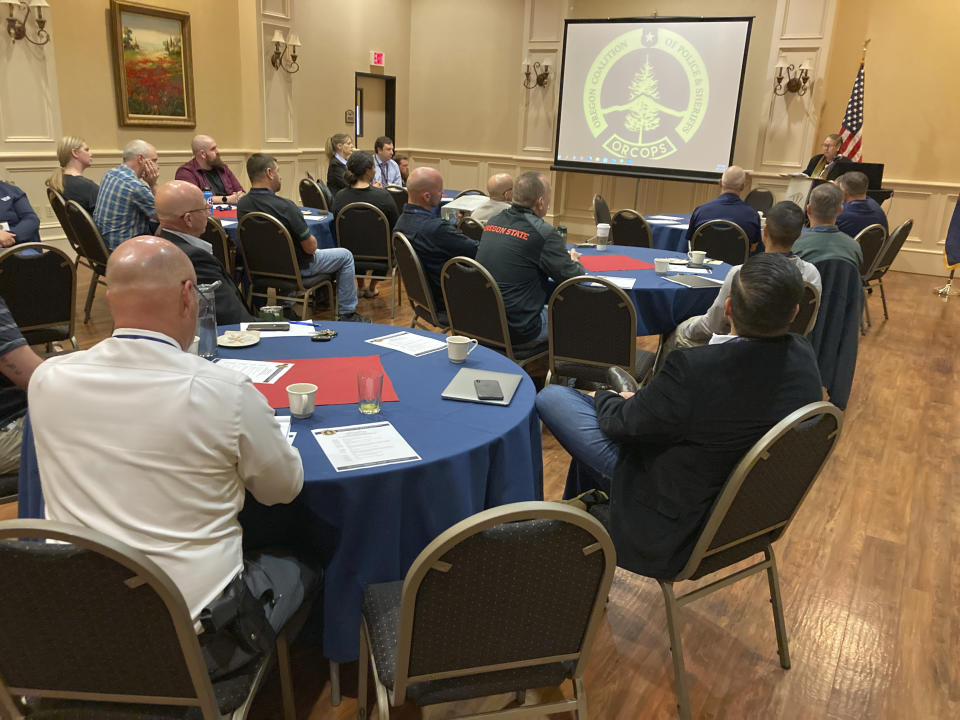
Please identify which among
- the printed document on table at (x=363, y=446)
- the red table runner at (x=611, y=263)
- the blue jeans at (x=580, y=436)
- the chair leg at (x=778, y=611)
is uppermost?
the red table runner at (x=611, y=263)

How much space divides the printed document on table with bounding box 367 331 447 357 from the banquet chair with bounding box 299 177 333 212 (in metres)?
4.32

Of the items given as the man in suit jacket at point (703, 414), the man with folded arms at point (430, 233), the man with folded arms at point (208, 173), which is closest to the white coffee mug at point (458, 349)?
the man in suit jacket at point (703, 414)

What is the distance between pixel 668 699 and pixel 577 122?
858cm

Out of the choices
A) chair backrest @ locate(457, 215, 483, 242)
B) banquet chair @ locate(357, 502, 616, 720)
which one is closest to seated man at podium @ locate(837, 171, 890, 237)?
chair backrest @ locate(457, 215, 483, 242)

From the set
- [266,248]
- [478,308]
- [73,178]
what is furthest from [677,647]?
[73,178]

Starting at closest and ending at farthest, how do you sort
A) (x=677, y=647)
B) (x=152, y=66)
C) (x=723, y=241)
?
1. (x=677, y=647)
2. (x=723, y=241)
3. (x=152, y=66)

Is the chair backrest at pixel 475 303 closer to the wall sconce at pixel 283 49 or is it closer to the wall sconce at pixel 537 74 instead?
the wall sconce at pixel 283 49

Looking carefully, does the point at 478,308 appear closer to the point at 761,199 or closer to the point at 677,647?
the point at 677,647

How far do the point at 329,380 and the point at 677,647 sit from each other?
4.10 feet

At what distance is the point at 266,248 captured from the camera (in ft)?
14.6

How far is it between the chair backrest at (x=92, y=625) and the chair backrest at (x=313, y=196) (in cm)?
576

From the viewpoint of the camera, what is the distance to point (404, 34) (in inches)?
413

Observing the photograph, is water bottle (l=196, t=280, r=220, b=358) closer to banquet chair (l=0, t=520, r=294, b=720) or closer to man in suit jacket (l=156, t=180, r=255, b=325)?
man in suit jacket (l=156, t=180, r=255, b=325)

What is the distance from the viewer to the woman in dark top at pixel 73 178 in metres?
5.16
